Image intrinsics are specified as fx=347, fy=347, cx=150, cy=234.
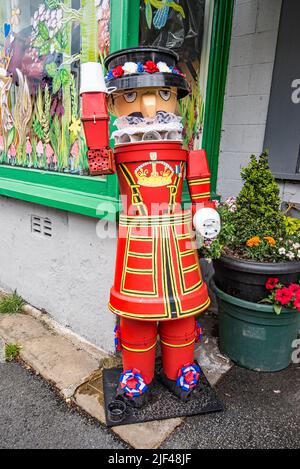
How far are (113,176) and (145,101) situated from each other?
655 millimetres

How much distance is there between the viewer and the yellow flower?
2.63 metres

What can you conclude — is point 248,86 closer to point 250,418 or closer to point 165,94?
point 165,94

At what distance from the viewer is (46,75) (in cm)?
287

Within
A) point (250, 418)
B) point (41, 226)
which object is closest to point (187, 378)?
point (250, 418)

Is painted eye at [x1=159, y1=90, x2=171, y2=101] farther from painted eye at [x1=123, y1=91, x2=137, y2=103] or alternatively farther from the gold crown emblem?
the gold crown emblem

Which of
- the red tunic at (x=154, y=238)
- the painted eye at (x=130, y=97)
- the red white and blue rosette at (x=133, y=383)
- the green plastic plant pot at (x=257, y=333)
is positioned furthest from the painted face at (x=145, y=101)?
the red white and blue rosette at (x=133, y=383)

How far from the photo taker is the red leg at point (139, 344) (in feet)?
6.48

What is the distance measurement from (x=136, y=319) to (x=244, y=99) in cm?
220

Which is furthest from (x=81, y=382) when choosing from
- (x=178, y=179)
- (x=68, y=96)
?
(x=68, y=96)

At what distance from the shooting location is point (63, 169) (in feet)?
9.27

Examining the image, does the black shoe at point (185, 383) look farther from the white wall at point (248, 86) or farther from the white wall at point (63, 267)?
the white wall at point (248, 86)

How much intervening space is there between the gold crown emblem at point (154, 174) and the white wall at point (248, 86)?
1510 mm

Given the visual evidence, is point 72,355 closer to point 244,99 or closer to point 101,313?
point 101,313

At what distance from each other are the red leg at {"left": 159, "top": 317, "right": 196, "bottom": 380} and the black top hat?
128 centimetres
